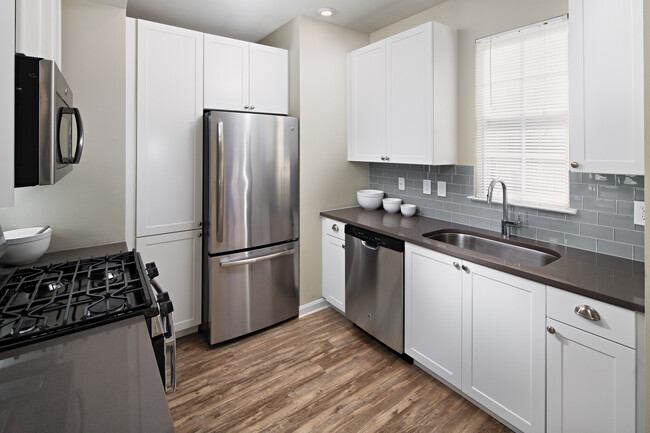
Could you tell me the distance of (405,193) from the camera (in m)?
3.21

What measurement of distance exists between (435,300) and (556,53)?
1614 millimetres

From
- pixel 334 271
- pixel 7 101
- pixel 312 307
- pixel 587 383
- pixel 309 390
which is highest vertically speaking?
pixel 7 101

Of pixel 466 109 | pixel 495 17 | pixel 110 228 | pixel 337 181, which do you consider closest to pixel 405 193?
pixel 337 181

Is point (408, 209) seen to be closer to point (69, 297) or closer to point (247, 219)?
point (247, 219)

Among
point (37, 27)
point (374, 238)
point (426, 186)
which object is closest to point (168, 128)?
point (37, 27)

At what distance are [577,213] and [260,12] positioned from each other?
2.66 m

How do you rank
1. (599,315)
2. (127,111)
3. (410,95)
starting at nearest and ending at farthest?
(599,315)
(127,111)
(410,95)

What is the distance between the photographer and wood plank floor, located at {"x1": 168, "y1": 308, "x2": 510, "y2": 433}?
1.97 meters

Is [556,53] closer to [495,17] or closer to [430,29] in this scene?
[495,17]

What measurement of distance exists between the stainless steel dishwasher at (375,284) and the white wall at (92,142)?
1.63 metres

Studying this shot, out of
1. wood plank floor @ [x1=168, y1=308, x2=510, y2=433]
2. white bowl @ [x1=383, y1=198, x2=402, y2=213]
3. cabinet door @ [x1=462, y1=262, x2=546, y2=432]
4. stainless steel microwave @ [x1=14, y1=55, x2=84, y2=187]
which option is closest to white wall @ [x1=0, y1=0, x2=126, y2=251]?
wood plank floor @ [x1=168, y1=308, x2=510, y2=433]

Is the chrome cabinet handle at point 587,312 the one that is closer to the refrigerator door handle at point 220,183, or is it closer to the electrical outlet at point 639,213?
the electrical outlet at point 639,213

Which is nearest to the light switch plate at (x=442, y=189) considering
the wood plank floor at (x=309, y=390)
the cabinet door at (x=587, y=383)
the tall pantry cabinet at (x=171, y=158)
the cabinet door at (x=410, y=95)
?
the cabinet door at (x=410, y=95)

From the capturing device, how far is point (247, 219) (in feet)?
9.21
